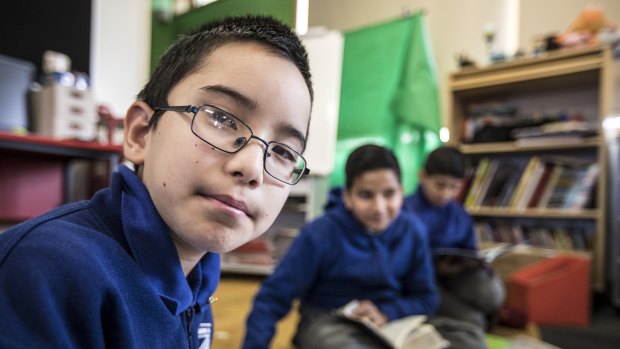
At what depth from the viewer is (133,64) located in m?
0.31

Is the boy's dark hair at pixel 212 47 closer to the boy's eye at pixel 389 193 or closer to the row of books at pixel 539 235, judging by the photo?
the boy's eye at pixel 389 193

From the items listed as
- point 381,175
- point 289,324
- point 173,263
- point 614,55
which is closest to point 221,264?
point 173,263

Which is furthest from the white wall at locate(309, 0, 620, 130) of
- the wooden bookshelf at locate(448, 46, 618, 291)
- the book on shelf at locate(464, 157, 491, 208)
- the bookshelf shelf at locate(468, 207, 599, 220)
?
the bookshelf shelf at locate(468, 207, 599, 220)

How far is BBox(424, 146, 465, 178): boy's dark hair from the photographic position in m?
1.37

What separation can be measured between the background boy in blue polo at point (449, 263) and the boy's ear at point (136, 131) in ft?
3.72

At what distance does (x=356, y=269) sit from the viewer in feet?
3.35

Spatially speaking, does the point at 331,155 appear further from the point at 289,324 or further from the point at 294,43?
the point at 289,324

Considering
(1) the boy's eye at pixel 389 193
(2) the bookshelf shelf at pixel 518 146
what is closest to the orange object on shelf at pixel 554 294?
(2) the bookshelf shelf at pixel 518 146

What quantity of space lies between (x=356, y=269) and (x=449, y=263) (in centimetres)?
57

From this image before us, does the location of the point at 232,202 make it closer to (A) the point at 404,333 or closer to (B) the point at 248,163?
(B) the point at 248,163

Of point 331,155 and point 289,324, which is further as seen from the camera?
point 289,324

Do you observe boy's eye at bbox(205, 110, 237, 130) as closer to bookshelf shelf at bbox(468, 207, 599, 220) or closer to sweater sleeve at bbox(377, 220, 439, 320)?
sweater sleeve at bbox(377, 220, 439, 320)

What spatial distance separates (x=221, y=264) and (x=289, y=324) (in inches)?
43.5

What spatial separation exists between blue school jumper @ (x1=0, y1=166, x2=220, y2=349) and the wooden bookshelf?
2032mm
